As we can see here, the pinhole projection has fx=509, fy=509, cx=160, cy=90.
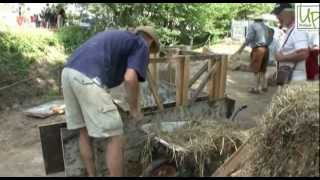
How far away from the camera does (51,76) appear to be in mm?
11148

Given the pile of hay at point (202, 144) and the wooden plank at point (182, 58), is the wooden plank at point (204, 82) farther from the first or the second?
the pile of hay at point (202, 144)

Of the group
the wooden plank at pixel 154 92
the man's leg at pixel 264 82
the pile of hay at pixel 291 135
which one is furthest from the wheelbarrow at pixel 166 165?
the man's leg at pixel 264 82

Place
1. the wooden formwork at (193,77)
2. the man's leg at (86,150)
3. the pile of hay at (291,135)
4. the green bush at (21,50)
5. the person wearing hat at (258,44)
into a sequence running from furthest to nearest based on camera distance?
the green bush at (21,50)
the person wearing hat at (258,44)
the wooden formwork at (193,77)
the man's leg at (86,150)
the pile of hay at (291,135)

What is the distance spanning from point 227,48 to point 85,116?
13.8 metres

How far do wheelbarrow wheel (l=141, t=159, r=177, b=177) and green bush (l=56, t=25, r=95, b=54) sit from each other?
8.56 metres

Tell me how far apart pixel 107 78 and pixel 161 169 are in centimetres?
106

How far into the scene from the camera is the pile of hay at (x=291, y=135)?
320 cm

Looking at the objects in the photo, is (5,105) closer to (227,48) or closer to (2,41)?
(2,41)

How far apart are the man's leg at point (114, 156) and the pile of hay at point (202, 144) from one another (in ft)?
1.63

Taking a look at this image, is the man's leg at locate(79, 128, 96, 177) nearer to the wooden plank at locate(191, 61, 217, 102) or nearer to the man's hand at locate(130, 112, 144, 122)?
the man's hand at locate(130, 112, 144, 122)

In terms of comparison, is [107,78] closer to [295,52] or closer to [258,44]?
[295,52]

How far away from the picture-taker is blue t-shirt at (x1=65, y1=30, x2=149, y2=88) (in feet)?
15.1

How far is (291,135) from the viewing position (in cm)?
332

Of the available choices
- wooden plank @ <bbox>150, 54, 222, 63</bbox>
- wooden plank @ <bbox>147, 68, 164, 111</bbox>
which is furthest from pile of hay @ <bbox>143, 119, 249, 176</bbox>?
wooden plank @ <bbox>150, 54, 222, 63</bbox>
